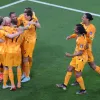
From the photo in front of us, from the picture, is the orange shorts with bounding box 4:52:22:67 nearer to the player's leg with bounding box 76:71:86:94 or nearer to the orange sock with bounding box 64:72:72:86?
the orange sock with bounding box 64:72:72:86

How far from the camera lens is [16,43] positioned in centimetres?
848

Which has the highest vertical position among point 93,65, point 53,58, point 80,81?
point 93,65

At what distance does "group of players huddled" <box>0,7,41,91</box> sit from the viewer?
8.36 metres

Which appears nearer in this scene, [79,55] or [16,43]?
[79,55]

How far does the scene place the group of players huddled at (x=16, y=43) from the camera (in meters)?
8.36

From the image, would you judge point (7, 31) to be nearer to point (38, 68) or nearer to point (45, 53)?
point (38, 68)

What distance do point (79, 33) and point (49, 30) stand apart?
4.20 meters

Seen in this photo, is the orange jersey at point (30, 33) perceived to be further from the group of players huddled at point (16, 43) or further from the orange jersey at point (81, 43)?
the orange jersey at point (81, 43)

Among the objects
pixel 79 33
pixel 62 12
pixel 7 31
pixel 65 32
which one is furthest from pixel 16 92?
pixel 62 12

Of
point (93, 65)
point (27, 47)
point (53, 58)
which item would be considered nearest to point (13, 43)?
point (27, 47)

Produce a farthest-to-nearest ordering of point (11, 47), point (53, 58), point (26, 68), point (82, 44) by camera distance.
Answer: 1. point (53, 58)
2. point (26, 68)
3. point (11, 47)
4. point (82, 44)

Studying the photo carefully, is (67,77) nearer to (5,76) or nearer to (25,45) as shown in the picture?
(25,45)

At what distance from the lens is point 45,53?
10.8 meters

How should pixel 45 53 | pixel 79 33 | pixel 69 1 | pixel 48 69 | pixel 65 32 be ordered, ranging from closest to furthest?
1. pixel 79 33
2. pixel 48 69
3. pixel 45 53
4. pixel 65 32
5. pixel 69 1
